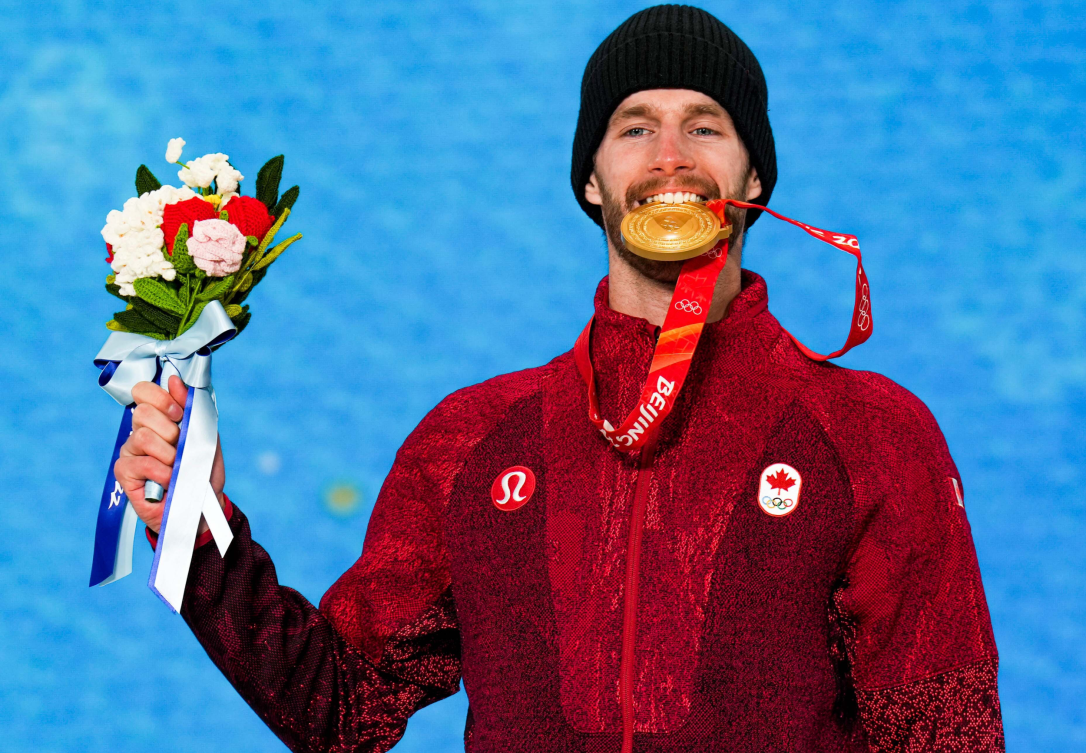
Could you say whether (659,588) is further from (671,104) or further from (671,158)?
(671,104)

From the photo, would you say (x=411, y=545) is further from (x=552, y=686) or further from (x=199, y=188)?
(x=199, y=188)

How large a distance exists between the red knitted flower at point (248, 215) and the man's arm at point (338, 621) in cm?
27

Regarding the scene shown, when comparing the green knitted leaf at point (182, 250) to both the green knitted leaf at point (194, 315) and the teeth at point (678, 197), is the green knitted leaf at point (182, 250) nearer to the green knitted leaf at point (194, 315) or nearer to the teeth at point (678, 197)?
the green knitted leaf at point (194, 315)

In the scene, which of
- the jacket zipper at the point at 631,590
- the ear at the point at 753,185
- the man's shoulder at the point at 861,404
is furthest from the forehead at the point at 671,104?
the jacket zipper at the point at 631,590

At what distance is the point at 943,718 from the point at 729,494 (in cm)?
47

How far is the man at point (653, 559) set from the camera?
6.73ft

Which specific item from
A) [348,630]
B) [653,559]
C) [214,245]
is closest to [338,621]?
[348,630]

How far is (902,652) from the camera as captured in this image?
2070 mm

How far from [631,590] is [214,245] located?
0.85 metres

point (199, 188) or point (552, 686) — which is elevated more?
point (199, 188)

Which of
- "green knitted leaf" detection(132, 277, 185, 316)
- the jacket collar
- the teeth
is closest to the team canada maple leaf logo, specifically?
the jacket collar

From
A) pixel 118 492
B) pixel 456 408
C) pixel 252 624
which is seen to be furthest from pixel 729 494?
pixel 118 492

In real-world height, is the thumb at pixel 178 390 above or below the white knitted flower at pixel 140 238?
below

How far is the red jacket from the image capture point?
2047mm
